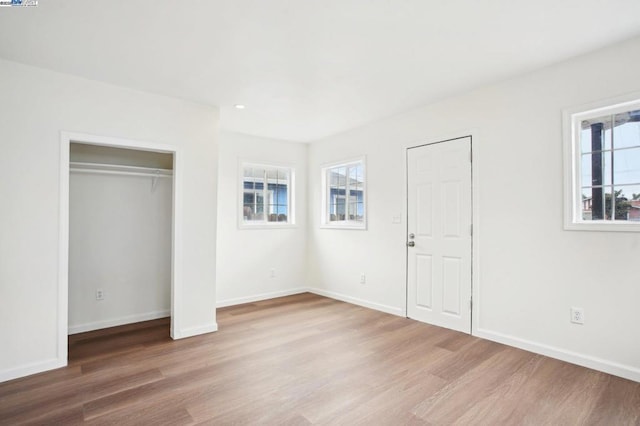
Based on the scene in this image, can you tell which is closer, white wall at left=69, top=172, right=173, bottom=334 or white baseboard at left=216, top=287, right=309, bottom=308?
white wall at left=69, top=172, right=173, bottom=334

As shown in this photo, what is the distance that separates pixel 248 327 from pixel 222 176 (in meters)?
2.23

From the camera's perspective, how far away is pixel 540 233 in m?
3.12

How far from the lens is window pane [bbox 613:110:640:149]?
2.71 meters

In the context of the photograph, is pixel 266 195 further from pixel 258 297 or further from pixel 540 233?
pixel 540 233

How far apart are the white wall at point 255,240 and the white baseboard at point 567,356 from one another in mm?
3086

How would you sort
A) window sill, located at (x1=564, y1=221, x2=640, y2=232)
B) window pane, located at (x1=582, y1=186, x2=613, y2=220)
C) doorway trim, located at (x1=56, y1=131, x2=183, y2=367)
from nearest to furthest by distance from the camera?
window sill, located at (x1=564, y1=221, x2=640, y2=232) → window pane, located at (x1=582, y1=186, x2=613, y2=220) → doorway trim, located at (x1=56, y1=131, x2=183, y2=367)

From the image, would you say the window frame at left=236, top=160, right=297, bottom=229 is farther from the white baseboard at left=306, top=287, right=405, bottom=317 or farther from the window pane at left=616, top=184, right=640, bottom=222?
the window pane at left=616, top=184, right=640, bottom=222

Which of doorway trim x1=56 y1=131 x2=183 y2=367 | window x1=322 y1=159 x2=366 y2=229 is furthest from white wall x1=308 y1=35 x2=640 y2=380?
doorway trim x1=56 y1=131 x2=183 y2=367

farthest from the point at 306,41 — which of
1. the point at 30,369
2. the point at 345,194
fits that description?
the point at 30,369

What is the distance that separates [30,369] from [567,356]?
4.55 m

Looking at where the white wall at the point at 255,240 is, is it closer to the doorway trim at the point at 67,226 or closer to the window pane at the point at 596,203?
the doorway trim at the point at 67,226

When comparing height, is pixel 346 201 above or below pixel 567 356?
above

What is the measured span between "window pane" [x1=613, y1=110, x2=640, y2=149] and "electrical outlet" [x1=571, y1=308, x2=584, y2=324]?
1.41m

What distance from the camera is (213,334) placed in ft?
12.4
